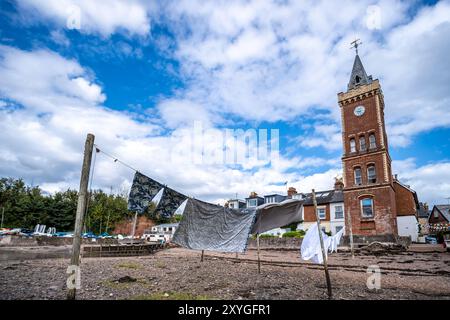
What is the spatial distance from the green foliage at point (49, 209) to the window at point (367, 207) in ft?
141

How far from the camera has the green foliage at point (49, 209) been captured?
176ft

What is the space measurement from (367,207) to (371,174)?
403 cm

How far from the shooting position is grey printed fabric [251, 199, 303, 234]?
1286 centimetres

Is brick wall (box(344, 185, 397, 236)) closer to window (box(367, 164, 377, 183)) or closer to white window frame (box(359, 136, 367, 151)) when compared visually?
window (box(367, 164, 377, 183))

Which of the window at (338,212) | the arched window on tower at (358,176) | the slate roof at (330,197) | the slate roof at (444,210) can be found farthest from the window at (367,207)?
the slate roof at (444,210)

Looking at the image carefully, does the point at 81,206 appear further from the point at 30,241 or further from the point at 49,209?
the point at 49,209

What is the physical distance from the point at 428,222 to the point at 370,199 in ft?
153

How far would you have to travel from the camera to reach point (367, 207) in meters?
32.6

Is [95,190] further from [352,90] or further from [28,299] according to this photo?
[28,299]

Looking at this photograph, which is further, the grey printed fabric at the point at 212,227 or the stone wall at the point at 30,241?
the stone wall at the point at 30,241

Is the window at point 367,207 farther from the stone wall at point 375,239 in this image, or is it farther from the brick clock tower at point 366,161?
the stone wall at point 375,239

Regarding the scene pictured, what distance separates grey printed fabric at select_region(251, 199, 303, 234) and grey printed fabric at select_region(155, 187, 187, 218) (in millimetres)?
3922

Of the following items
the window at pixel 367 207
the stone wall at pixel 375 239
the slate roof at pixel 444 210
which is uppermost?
the slate roof at pixel 444 210
